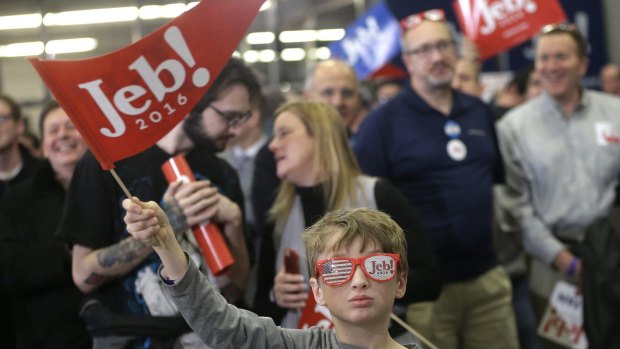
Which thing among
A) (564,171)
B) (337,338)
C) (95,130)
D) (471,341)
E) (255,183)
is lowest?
(471,341)

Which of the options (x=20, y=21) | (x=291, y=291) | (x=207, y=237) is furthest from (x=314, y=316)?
(x=20, y=21)

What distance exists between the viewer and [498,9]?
6262mm

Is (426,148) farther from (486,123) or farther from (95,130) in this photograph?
(95,130)

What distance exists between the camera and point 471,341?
4234 millimetres

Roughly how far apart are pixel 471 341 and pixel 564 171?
1.14 meters

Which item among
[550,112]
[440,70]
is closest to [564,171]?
[550,112]

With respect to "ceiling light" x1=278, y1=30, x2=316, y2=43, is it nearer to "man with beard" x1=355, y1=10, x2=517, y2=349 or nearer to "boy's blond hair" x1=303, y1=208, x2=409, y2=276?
"man with beard" x1=355, y1=10, x2=517, y2=349

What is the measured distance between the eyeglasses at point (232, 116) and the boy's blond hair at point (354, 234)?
3.48 ft

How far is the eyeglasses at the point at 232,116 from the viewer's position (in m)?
3.25

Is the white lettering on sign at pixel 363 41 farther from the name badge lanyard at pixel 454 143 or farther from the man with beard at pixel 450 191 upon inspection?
the name badge lanyard at pixel 454 143

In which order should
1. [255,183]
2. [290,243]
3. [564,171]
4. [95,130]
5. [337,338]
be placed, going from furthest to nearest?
[564,171]
[255,183]
[290,243]
[95,130]
[337,338]

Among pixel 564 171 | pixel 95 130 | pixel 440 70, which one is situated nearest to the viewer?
pixel 95 130

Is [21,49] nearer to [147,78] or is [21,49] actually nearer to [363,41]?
[363,41]

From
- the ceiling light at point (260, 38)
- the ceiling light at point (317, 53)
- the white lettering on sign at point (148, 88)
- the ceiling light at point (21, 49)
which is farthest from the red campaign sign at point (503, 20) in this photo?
the ceiling light at point (21, 49)
